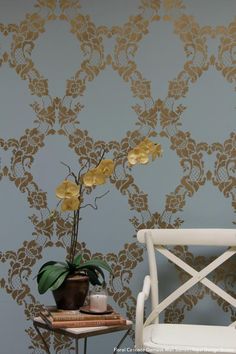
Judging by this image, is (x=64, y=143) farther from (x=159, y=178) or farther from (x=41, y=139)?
(x=159, y=178)

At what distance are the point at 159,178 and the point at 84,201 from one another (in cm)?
39

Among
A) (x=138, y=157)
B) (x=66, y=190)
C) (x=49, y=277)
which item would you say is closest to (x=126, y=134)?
(x=138, y=157)

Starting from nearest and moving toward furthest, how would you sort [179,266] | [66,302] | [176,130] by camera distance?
[66,302] → [179,266] → [176,130]

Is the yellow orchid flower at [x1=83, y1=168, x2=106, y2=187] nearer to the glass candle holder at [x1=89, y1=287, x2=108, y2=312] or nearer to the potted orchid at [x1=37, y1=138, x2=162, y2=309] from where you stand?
the potted orchid at [x1=37, y1=138, x2=162, y2=309]

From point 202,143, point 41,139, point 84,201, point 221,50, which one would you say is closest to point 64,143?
point 41,139

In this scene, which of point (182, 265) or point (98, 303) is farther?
point (182, 265)

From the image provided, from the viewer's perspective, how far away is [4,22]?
2709mm

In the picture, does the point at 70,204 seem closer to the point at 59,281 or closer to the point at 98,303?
the point at 59,281

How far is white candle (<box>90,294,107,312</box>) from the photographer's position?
211cm

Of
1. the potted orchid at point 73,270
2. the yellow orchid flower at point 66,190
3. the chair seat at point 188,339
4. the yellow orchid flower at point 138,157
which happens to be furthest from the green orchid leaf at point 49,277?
the yellow orchid flower at point 138,157

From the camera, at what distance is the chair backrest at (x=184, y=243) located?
2351mm

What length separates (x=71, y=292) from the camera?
7.02ft

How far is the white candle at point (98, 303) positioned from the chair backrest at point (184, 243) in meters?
0.30

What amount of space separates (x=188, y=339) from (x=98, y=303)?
398 millimetres
